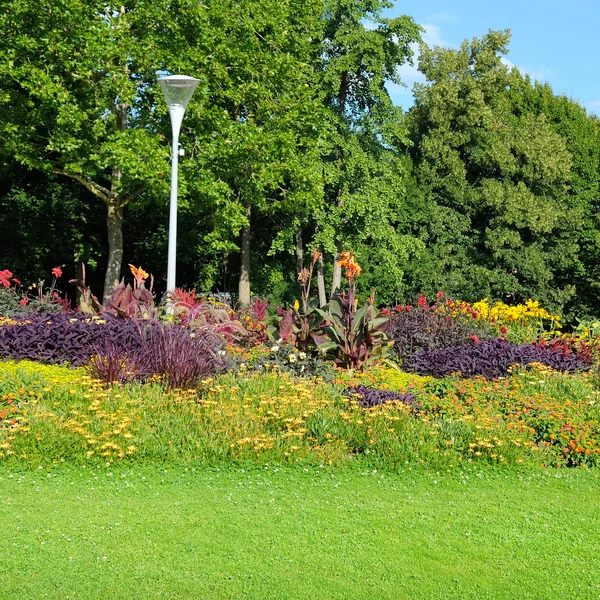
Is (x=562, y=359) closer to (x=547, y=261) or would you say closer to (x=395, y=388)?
(x=395, y=388)

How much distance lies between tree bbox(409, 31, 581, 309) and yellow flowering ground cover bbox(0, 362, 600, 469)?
15889mm

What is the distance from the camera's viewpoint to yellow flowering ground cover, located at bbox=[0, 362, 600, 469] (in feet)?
17.8

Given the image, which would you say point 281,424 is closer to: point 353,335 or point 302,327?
point 353,335

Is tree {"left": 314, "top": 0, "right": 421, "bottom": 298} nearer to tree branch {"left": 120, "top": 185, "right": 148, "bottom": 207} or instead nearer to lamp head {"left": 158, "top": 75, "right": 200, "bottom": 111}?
tree branch {"left": 120, "top": 185, "right": 148, "bottom": 207}

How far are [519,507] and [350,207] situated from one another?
49.2ft

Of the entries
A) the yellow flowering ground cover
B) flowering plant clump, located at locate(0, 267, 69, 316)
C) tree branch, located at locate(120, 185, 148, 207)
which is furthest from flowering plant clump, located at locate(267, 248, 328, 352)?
tree branch, located at locate(120, 185, 148, 207)

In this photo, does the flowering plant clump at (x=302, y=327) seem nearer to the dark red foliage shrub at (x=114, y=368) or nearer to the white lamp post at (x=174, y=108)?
the white lamp post at (x=174, y=108)

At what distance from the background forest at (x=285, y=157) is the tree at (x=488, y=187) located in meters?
0.07

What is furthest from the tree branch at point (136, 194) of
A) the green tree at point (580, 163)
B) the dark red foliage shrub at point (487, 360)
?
the green tree at point (580, 163)

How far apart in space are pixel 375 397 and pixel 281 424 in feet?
3.59

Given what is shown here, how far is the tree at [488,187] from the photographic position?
2302cm

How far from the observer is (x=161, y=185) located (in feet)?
45.5

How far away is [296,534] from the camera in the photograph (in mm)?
4082

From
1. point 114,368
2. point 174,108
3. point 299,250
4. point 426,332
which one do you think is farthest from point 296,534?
point 299,250
